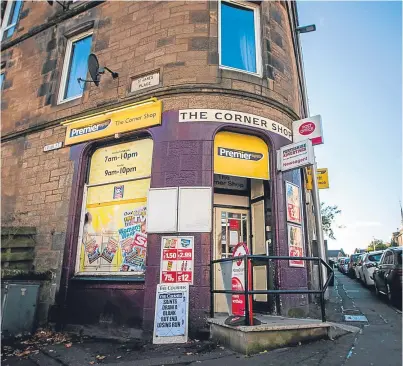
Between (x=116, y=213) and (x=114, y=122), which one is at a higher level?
(x=114, y=122)

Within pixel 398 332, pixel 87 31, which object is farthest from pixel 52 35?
pixel 398 332

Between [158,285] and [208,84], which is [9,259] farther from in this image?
[208,84]

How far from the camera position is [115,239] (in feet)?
24.1

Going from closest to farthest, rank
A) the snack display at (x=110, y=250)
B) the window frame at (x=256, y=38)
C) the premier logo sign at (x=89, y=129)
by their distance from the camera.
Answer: the snack display at (x=110, y=250)
the window frame at (x=256, y=38)
the premier logo sign at (x=89, y=129)

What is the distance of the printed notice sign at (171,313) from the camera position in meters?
5.63

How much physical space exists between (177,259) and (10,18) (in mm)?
12484

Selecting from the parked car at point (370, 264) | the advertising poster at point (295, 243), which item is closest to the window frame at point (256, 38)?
the advertising poster at point (295, 243)

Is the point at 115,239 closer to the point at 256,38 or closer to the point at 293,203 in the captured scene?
the point at 293,203

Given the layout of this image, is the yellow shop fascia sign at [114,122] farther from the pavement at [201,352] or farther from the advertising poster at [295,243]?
the pavement at [201,352]

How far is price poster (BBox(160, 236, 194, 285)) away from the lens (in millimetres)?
6246

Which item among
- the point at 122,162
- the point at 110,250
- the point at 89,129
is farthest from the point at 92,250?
the point at 89,129

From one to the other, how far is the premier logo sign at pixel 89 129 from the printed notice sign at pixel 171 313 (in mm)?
4219

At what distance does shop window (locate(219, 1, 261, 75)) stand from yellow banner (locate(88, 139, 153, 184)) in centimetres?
279

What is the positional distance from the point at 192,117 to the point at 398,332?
221 inches
